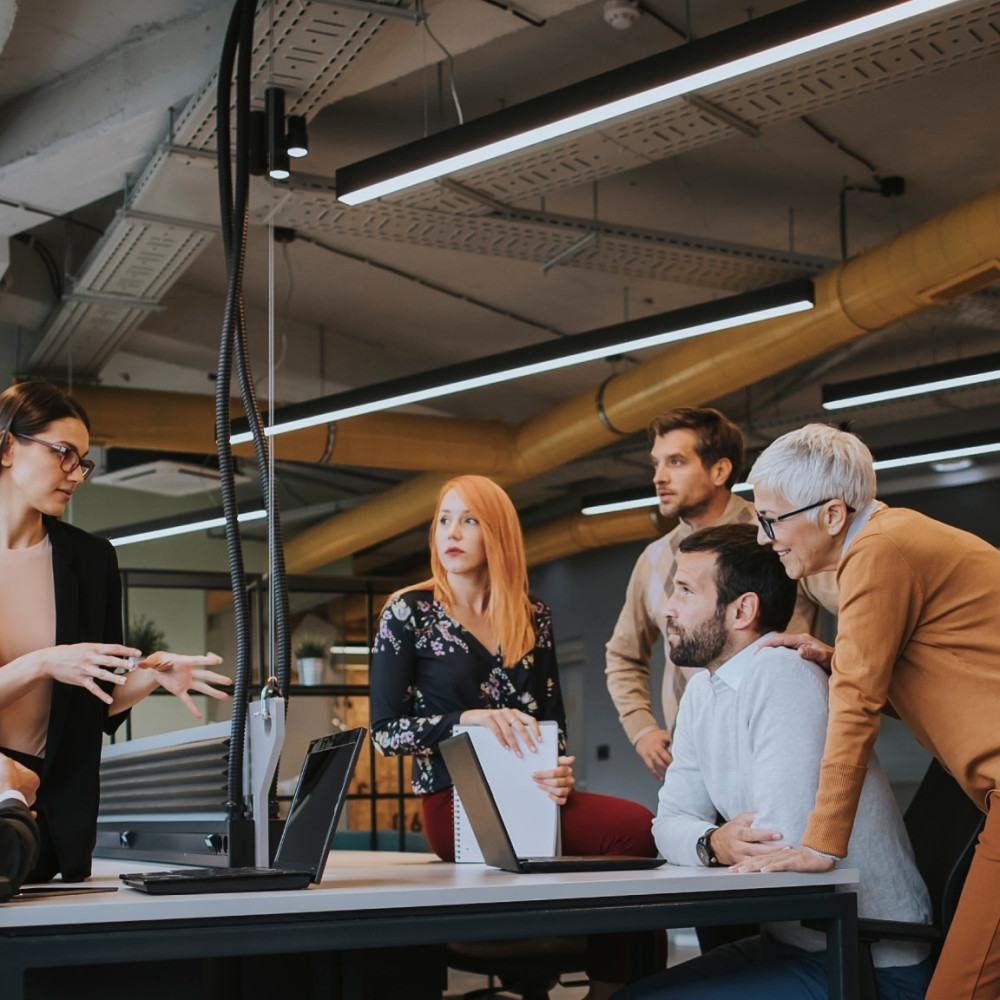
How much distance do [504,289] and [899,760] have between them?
4.54 metres

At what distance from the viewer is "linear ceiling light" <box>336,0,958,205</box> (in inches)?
119

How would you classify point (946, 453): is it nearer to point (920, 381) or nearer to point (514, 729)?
point (920, 381)

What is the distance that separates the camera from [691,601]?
7.39ft

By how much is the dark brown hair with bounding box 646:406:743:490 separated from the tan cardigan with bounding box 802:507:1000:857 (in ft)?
4.38

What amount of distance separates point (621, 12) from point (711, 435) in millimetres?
2184

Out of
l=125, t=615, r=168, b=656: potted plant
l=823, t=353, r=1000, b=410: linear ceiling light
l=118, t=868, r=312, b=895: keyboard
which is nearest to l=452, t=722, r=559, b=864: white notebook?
l=118, t=868, r=312, b=895: keyboard

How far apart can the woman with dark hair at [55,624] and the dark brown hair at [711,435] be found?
1.56 m

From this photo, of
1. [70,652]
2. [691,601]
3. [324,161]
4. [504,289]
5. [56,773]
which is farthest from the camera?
[504,289]

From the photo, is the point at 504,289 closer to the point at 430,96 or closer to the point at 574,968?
the point at 430,96

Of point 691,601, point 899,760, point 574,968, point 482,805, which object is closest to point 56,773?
point 482,805

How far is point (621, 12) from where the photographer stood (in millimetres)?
4766

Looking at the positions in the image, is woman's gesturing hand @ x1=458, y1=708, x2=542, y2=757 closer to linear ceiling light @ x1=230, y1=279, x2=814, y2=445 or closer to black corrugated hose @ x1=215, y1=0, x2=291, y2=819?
black corrugated hose @ x1=215, y1=0, x2=291, y2=819

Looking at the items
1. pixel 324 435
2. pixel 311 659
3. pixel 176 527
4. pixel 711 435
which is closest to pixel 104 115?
pixel 711 435

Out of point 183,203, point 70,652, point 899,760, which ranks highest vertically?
point 183,203
